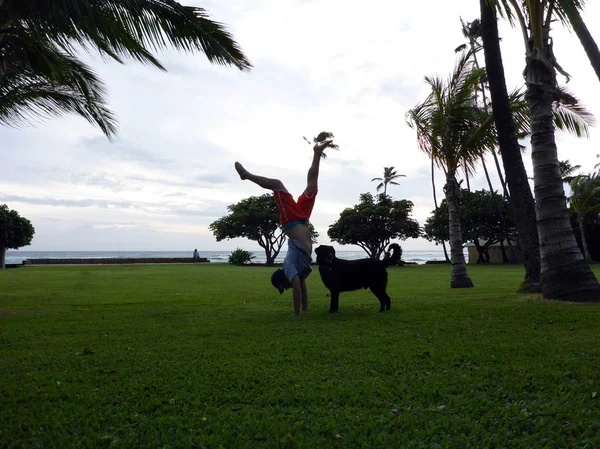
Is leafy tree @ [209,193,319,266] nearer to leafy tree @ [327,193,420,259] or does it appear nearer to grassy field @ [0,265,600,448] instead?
leafy tree @ [327,193,420,259]

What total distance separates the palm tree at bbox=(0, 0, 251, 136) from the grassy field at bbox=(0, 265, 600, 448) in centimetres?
434

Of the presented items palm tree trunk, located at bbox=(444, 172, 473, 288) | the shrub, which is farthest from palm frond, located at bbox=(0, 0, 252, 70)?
the shrub

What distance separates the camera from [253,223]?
46.3 m

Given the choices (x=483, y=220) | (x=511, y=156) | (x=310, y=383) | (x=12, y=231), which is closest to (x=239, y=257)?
(x=12, y=231)

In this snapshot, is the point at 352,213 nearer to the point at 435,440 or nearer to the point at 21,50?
the point at 21,50

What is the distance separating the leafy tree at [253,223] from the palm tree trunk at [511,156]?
3608 centimetres

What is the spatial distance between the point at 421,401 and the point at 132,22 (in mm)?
6612

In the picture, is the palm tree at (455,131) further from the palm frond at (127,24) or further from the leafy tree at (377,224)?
the leafy tree at (377,224)

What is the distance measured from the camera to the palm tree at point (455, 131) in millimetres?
13797

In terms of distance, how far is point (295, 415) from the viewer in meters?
3.04

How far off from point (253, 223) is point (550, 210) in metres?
39.7

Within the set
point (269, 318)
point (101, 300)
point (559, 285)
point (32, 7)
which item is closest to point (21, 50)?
point (32, 7)

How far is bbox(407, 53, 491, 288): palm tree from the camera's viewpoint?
13.8 meters

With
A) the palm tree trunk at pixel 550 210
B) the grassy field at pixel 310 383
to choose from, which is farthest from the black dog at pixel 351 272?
the palm tree trunk at pixel 550 210
